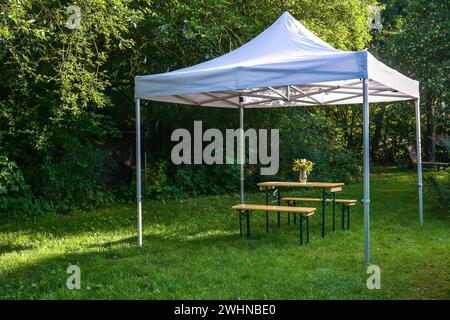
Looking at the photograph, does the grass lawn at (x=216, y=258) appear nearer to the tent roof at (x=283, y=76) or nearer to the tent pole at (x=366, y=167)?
the tent pole at (x=366, y=167)

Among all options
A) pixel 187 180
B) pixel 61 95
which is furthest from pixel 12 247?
pixel 187 180

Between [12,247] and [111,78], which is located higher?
[111,78]

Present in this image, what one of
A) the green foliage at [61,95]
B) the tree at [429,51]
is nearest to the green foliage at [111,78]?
the green foliage at [61,95]

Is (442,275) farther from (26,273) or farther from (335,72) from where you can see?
(26,273)

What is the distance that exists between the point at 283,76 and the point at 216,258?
2.28 m

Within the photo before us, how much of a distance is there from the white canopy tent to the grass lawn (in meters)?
0.57

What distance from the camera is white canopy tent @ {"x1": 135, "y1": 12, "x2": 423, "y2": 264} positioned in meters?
5.38

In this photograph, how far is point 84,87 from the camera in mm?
7512

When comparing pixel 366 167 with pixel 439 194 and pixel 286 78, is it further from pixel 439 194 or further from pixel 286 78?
pixel 439 194

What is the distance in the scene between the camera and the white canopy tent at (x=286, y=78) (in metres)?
5.38

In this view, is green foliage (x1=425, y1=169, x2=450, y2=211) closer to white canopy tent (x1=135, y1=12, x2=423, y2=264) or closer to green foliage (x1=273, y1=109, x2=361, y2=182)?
white canopy tent (x1=135, y1=12, x2=423, y2=264)

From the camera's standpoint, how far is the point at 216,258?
595 cm

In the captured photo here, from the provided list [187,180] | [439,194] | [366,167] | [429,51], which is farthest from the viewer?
[187,180]
